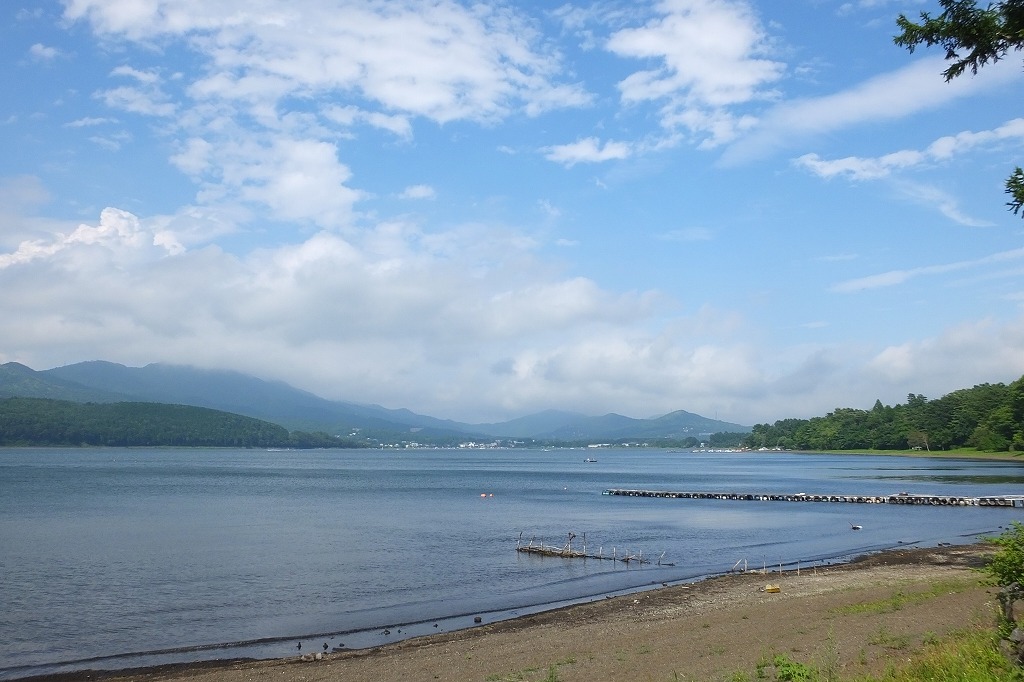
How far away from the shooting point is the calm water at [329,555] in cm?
2862

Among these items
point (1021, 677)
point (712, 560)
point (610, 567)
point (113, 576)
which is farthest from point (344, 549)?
point (1021, 677)

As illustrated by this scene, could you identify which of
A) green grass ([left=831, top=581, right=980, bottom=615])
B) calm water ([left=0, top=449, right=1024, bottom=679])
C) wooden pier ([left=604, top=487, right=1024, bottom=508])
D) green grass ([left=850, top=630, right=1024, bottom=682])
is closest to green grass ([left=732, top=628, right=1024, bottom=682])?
green grass ([left=850, top=630, right=1024, bottom=682])

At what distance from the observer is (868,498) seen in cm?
8244

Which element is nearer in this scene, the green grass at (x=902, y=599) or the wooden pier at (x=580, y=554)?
the green grass at (x=902, y=599)

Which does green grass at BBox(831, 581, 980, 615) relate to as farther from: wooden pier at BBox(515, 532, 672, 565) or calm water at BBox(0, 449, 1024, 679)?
wooden pier at BBox(515, 532, 672, 565)

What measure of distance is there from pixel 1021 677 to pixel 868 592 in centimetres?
2000

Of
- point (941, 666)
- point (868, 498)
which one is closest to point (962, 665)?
point (941, 666)

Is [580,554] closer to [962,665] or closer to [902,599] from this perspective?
[902,599]

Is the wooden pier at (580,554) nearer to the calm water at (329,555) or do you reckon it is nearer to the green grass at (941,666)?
the calm water at (329,555)

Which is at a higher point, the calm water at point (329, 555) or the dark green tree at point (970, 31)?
the dark green tree at point (970, 31)

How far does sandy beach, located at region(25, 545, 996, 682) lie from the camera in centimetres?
1762

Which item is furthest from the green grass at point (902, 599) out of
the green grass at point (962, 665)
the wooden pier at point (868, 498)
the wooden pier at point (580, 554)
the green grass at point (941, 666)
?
the wooden pier at point (868, 498)

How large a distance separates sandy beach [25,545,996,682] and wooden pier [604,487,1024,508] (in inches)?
1856

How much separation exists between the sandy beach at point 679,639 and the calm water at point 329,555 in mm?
3055
